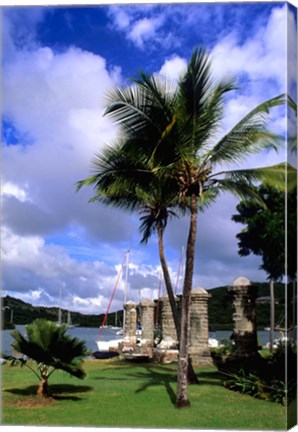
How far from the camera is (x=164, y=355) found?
988cm

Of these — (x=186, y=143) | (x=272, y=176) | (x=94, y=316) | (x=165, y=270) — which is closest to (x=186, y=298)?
(x=165, y=270)

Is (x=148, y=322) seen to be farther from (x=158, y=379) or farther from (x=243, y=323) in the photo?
(x=243, y=323)

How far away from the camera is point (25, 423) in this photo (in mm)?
8797

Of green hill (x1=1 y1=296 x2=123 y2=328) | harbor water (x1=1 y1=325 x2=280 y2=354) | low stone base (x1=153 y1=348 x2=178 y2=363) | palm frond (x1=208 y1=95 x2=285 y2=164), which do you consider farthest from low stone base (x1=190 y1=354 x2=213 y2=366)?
palm frond (x1=208 y1=95 x2=285 y2=164)

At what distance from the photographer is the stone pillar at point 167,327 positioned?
33.5ft

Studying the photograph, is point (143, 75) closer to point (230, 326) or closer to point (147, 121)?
point (147, 121)

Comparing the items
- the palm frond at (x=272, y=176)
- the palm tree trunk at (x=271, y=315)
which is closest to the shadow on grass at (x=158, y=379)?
the palm tree trunk at (x=271, y=315)

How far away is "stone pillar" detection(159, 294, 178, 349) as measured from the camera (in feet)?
33.5

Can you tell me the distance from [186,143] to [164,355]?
3.40m

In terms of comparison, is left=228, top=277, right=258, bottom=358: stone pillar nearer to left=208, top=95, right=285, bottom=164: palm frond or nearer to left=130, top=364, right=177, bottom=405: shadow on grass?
left=130, top=364, right=177, bottom=405: shadow on grass

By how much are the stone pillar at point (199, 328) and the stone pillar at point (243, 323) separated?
46cm

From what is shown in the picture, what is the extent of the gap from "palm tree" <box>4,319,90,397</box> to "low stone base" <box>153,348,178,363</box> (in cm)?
129

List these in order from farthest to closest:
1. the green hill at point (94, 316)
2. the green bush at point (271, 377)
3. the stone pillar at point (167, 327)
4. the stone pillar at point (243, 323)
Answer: the stone pillar at point (167, 327), the stone pillar at point (243, 323), the green hill at point (94, 316), the green bush at point (271, 377)

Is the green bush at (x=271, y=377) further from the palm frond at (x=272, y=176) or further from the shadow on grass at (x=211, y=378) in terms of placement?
the palm frond at (x=272, y=176)
